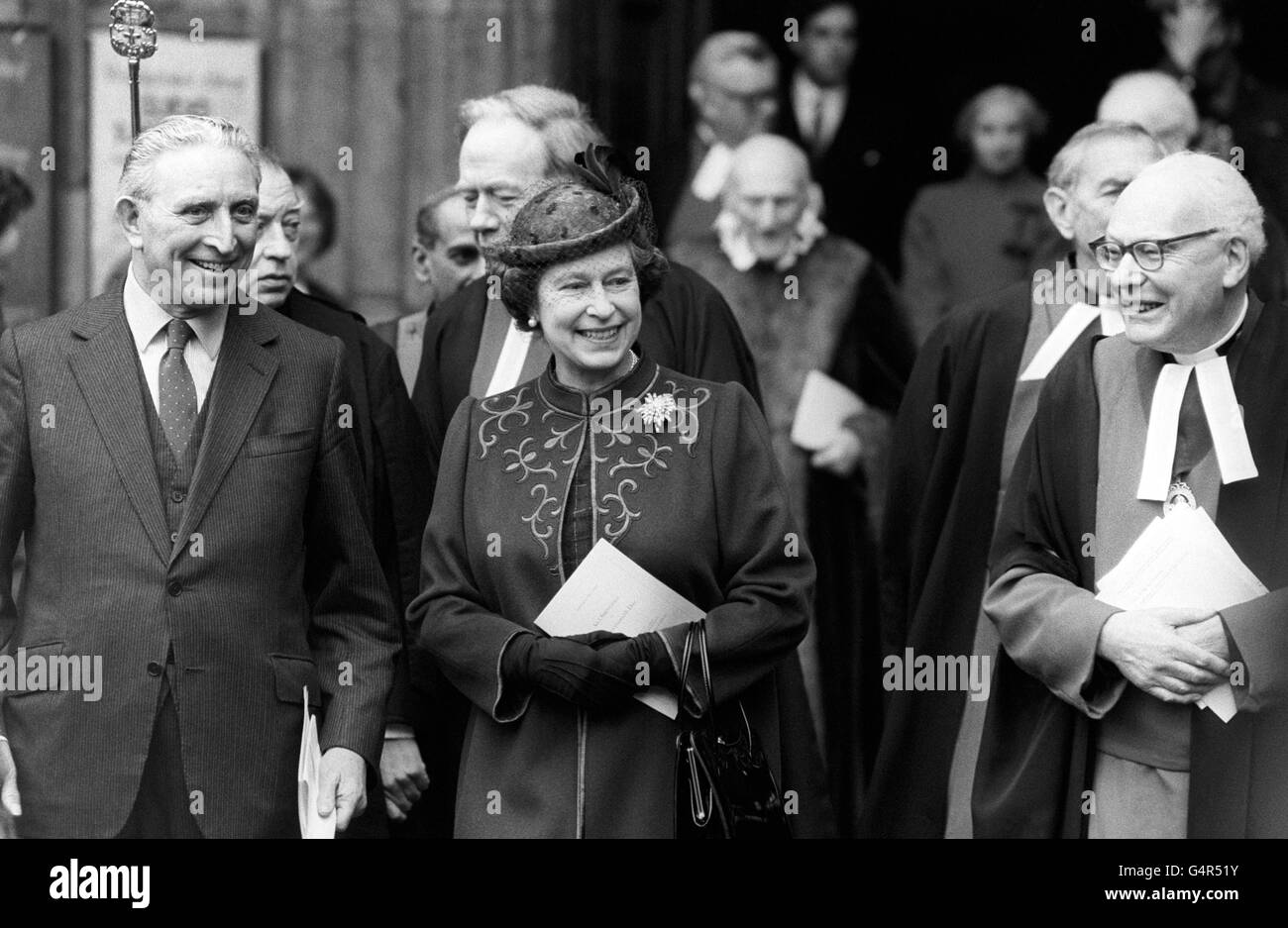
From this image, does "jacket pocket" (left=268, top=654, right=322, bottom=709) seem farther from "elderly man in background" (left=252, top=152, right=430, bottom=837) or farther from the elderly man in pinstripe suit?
"elderly man in background" (left=252, top=152, right=430, bottom=837)

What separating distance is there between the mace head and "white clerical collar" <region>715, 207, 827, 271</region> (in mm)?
2477

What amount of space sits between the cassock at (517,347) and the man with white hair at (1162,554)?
1085 millimetres

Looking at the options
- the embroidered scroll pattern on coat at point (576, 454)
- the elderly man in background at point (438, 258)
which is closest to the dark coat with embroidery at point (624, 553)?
the embroidered scroll pattern on coat at point (576, 454)

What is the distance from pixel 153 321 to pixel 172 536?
0.47m

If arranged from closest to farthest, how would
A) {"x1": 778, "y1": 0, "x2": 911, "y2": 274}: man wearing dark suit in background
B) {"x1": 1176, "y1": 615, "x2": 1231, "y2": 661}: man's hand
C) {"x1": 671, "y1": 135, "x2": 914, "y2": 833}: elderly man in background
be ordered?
1. {"x1": 1176, "y1": 615, "x2": 1231, "y2": 661}: man's hand
2. {"x1": 671, "y1": 135, "x2": 914, "y2": 833}: elderly man in background
3. {"x1": 778, "y1": 0, "x2": 911, "y2": 274}: man wearing dark suit in background

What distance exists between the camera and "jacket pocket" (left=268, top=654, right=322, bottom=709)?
5.12m

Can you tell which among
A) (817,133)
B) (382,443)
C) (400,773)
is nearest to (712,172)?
(817,133)

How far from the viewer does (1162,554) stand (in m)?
5.12

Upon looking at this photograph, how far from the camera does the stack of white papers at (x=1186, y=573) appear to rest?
200 inches

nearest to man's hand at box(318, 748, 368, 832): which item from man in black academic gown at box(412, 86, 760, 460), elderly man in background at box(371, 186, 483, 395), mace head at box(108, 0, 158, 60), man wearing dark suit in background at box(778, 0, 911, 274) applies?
man in black academic gown at box(412, 86, 760, 460)

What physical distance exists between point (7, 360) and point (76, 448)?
0.25 meters

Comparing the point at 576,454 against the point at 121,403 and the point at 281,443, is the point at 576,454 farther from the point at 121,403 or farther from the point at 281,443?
the point at 121,403
